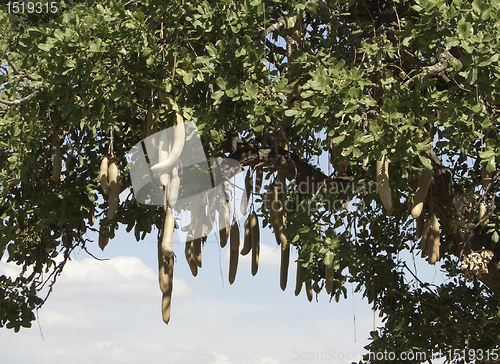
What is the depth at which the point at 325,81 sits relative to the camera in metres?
3.20

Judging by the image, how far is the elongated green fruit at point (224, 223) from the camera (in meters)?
3.83

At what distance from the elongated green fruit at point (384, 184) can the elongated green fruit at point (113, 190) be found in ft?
4.54

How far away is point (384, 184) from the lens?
3.05m

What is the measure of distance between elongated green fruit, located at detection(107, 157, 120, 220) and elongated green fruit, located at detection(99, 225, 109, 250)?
91 centimetres

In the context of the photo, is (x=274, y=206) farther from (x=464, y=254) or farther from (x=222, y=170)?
(x=464, y=254)

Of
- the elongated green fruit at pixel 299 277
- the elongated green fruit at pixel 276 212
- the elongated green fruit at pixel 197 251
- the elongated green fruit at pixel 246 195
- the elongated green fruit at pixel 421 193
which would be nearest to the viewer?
the elongated green fruit at pixel 421 193

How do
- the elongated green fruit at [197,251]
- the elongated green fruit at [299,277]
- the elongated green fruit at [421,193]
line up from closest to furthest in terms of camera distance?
the elongated green fruit at [421,193] → the elongated green fruit at [197,251] → the elongated green fruit at [299,277]

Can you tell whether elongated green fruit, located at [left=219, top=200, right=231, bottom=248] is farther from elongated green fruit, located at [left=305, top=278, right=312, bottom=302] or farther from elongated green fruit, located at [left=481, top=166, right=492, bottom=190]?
elongated green fruit, located at [left=481, top=166, right=492, bottom=190]

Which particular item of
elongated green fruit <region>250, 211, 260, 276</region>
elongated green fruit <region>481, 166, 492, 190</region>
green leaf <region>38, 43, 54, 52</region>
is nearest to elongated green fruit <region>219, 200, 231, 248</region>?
elongated green fruit <region>250, 211, 260, 276</region>

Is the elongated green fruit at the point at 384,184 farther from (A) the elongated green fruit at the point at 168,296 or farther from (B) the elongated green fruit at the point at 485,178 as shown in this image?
(A) the elongated green fruit at the point at 168,296

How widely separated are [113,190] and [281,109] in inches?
40.4

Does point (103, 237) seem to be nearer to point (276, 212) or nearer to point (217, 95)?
point (276, 212)

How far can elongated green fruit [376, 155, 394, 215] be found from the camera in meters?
3.03

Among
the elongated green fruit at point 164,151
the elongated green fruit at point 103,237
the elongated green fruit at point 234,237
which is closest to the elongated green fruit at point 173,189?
the elongated green fruit at point 164,151
